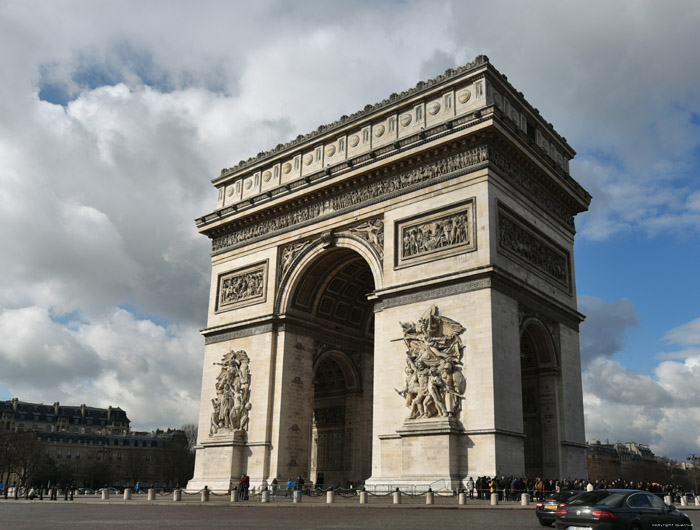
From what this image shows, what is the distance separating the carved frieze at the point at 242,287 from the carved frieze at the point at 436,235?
8.49m

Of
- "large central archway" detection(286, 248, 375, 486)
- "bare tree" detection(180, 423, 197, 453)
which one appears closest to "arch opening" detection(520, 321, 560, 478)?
"large central archway" detection(286, 248, 375, 486)

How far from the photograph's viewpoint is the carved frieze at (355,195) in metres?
28.2

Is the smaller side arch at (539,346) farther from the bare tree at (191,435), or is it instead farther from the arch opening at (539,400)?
the bare tree at (191,435)

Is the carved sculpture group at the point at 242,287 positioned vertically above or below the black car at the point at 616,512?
above

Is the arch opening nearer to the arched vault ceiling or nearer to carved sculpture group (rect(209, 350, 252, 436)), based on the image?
the arched vault ceiling

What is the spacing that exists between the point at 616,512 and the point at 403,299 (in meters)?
16.4

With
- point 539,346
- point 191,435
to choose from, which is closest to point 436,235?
point 539,346

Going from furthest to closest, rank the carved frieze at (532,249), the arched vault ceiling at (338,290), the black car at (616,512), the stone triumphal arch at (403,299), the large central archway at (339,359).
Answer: the large central archway at (339,359) < the arched vault ceiling at (338,290) < the carved frieze at (532,249) < the stone triumphal arch at (403,299) < the black car at (616,512)

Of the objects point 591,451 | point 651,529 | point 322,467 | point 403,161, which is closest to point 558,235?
point 403,161

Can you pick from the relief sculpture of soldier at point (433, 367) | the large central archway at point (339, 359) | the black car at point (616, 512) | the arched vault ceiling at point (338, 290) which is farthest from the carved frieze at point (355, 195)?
the black car at point (616, 512)

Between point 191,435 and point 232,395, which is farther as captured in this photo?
point 191,435

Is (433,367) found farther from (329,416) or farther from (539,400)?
(329,416)

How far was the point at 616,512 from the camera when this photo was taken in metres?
12.3

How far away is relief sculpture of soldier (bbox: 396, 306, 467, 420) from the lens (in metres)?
25.6
